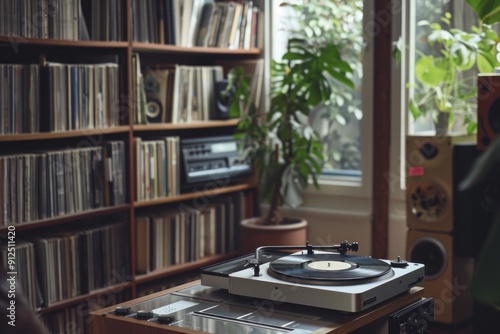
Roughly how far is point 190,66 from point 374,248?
1357 millimetres

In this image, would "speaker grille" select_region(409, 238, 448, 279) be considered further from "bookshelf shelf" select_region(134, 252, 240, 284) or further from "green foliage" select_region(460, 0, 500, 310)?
"green foliage" select_region(460, 0, 500, 310)

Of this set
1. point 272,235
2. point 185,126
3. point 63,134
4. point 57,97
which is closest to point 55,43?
point 57,97

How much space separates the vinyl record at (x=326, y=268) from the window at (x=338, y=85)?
68.6 inches

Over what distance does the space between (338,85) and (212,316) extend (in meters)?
2.36

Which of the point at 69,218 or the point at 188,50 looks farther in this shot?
the point at 188,50

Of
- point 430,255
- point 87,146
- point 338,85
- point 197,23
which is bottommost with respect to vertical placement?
point 430,255

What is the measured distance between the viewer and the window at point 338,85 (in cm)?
392

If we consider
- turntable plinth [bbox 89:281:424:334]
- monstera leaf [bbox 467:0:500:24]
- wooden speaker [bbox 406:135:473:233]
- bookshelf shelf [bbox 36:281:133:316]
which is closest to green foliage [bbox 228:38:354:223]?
wooden speaker [bbox 406:135:473:233]

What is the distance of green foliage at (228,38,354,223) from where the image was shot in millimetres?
3680

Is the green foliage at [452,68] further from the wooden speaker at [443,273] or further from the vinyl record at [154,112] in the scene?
the vinyl record at [154,112]

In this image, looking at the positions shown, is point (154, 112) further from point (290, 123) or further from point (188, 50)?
point (290, 123)

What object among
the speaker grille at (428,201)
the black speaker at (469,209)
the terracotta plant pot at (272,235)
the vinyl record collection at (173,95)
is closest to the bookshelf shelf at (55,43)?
the vinyl record collection at (173,95)

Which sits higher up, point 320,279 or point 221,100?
point 221,100

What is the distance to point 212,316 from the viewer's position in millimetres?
1931
